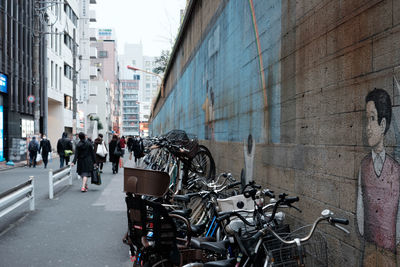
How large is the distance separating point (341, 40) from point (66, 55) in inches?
1710

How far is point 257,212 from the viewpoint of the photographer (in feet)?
11.1

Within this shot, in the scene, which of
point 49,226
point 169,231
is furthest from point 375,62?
point 49,226

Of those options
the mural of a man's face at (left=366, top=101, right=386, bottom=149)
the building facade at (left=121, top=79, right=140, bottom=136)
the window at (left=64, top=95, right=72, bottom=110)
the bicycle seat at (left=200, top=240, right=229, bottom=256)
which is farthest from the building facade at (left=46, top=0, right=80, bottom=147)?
the building facade at (left=121, top=79, right=140, bottom=136)

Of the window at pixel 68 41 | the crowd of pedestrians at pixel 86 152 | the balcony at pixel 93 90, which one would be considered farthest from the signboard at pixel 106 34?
the crowd of pedestrians at pixel 86 152

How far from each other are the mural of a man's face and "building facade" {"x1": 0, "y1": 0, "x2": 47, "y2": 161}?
77.1 feet

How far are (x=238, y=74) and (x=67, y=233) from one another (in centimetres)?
418

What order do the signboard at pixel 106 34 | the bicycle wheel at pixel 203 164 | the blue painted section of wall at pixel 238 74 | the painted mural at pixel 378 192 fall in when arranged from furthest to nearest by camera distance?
1. the signboard at pixel 106 34
2. the bicycle wheel at pixel 203 164
3. the blue painted section of wall at pixel 238 74
4. the painted mural at pixel 378 192

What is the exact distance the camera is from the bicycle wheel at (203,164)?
29.2 ft

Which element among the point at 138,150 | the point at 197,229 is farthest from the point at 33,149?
the point at 197,229

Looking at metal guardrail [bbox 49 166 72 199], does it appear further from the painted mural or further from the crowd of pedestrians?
the painted mural

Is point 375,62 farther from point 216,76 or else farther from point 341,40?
point 216,76

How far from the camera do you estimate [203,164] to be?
9.23m

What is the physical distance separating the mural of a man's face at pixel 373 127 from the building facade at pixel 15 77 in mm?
23504

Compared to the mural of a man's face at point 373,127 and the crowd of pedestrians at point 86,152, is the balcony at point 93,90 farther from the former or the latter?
the mural of a man's face at point 373,127
